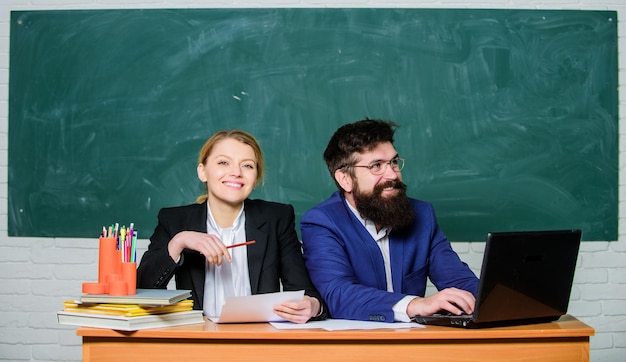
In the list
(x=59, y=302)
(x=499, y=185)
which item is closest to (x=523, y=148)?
(x=499, y=185)

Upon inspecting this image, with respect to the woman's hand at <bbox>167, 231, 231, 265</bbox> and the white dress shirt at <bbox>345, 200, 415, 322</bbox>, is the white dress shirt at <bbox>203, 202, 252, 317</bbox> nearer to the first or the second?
the woman's hand at <bbox>167, 231, 231, 265</bbox>

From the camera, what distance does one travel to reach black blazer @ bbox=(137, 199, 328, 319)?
228cm

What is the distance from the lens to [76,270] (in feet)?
11.7

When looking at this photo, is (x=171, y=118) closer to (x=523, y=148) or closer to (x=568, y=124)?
(x=523, y=148)

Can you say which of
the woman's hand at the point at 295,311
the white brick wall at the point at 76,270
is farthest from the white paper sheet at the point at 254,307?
the white brick wall at the point at 76,270

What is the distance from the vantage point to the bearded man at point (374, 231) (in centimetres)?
236

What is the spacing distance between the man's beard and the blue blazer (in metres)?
0.05

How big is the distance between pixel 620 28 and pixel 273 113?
6.02 ft

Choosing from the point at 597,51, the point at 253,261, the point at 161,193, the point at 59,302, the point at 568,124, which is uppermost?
the point at 597,51

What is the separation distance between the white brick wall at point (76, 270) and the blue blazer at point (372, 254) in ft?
3.52

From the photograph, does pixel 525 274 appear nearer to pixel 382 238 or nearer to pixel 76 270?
pixel 382 238

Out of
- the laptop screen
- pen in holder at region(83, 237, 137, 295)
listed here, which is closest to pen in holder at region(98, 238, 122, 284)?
pen in holder at region(83, 237, 137, 295)

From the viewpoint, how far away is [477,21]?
355cm

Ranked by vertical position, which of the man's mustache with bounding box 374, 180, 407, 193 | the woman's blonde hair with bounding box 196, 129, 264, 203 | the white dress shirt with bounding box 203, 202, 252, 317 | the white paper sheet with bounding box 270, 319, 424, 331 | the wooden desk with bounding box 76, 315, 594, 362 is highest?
the woman's blonde hair with bounding box 196, 129, 264, 203
